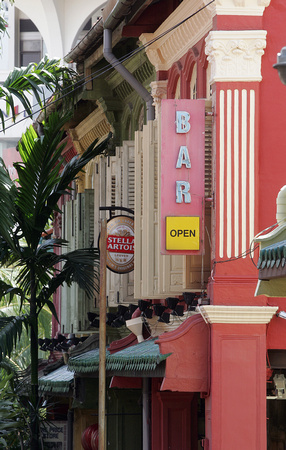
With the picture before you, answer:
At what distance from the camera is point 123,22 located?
19.8 m

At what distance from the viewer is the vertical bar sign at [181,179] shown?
16.3m

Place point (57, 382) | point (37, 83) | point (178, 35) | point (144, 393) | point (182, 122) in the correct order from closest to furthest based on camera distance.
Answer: point (182, 122) < point (178, 35) < point (144, 393) < point (37, 83) < point (57, 382)

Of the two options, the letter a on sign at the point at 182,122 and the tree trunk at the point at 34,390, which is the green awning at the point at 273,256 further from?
the tree trunk at the point at 34,390

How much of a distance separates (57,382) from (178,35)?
733 centimetres

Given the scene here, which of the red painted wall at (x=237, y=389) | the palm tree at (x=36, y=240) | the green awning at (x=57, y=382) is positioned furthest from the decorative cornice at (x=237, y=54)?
the green awning at (x=57, y=382)

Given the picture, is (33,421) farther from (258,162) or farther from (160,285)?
(258,162)

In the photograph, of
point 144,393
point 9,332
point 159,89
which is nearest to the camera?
point 144,393

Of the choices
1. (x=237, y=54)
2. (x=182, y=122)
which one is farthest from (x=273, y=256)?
(x=237, y=54)

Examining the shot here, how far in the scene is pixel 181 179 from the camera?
16.3 m

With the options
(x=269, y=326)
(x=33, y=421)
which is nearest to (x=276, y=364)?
(x=269, y=326)

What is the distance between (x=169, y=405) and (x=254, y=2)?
6.45 meters

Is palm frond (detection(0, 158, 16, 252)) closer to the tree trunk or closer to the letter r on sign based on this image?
the tree trunk

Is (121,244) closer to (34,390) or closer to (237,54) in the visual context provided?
(34,390)

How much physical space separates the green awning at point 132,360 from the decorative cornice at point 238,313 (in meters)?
0.75
